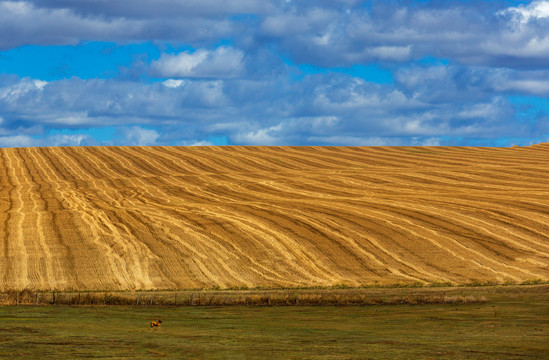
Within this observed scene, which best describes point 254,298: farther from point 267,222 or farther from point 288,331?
point 267,222

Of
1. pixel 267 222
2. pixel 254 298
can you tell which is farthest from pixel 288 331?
pixel 267 222

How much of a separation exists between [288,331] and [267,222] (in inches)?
1405

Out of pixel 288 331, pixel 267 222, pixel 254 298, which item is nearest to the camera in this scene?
pixel 288 331

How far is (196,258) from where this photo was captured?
178 ft

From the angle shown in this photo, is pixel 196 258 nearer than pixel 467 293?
No

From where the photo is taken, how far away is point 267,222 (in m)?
65.6

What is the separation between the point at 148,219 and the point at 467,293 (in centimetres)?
3341

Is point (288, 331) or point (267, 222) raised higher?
point (267, 222)

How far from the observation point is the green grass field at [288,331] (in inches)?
942

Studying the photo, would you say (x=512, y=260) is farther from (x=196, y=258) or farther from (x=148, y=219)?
(x=148, y=219)

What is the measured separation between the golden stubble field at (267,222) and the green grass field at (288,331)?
1108 centimetres

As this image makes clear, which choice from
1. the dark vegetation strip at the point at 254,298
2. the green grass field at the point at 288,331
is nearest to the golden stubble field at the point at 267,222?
the dark vegetation strip at the point at 254,298

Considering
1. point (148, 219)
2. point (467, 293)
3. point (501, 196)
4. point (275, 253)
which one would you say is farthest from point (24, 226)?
point (501, 196)

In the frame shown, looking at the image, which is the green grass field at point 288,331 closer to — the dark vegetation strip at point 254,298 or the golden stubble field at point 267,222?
the dark vegetation strip at point 254,298
